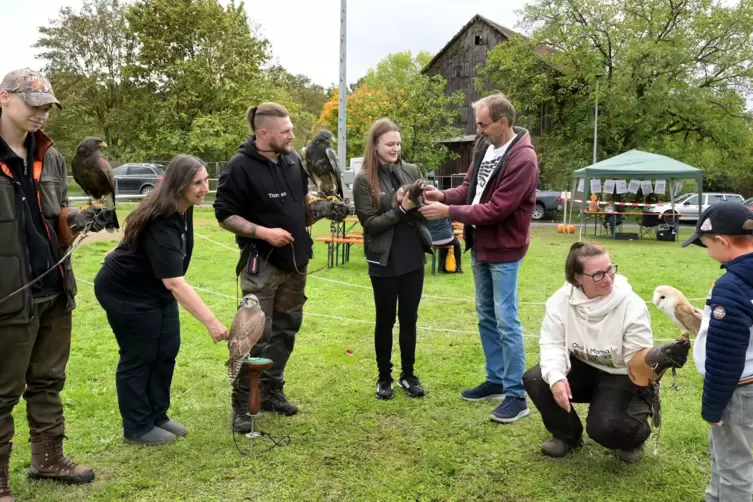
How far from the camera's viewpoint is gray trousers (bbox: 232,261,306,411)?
343cm

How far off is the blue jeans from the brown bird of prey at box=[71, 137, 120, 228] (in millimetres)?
2172

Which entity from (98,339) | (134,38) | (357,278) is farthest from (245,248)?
(134,38)

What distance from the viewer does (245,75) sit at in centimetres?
2998

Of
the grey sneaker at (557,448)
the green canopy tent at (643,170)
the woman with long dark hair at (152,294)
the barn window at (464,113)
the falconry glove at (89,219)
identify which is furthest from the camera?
the barn window at (464,113)

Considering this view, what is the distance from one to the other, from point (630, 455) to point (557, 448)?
14.3 inches

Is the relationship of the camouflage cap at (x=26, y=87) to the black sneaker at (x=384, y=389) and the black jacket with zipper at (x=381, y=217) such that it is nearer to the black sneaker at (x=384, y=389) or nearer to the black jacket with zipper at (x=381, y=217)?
the black jacket with zipper at (x=381, y=217)

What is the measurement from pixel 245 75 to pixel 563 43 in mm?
15665

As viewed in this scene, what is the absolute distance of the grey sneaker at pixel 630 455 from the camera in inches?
119

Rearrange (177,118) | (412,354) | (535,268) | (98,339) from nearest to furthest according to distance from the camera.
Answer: (412,354), (98,339), (535,268), (177,118)

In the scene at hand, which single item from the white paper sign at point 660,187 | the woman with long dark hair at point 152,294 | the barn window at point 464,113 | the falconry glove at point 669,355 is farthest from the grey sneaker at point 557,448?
the barn window at point 464,113

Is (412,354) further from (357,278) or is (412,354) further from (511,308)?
(357,278)

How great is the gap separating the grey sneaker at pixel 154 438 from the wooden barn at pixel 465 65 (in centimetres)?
2757

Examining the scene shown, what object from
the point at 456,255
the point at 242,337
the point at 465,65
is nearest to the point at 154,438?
the point at 242,337

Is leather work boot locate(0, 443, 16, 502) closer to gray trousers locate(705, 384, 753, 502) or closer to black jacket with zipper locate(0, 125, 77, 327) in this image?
black jacket with zipper locate(0, 125, 77, 327)
